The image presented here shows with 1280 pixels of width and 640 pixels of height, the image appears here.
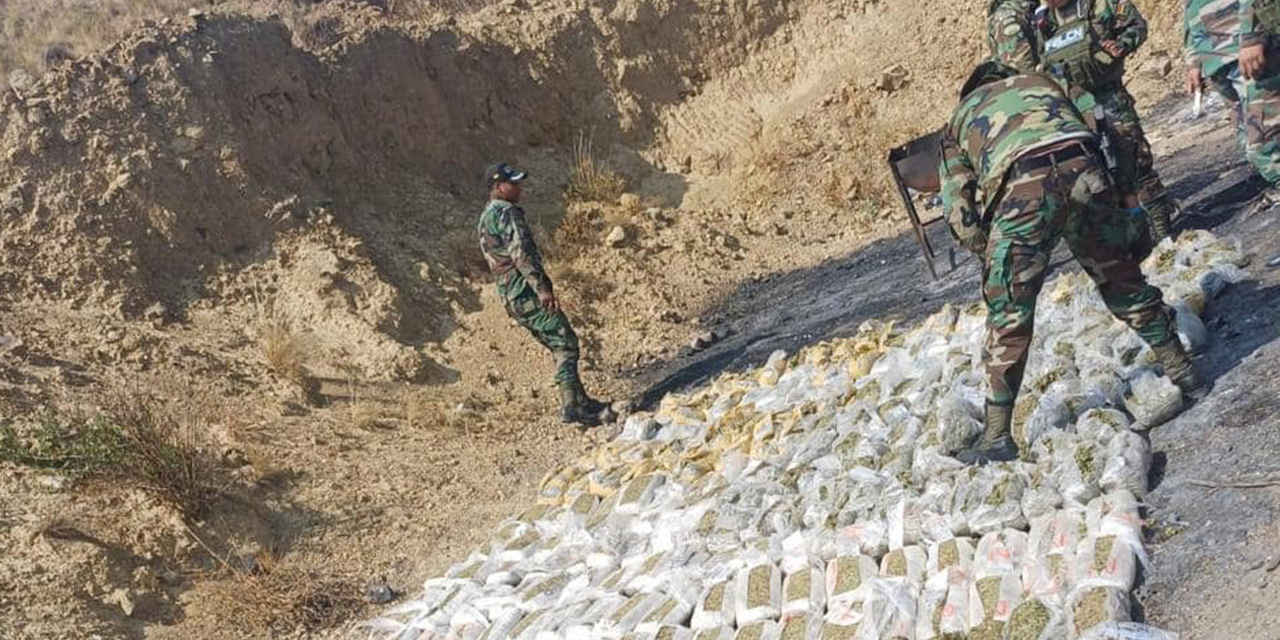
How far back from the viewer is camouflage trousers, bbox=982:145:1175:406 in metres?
3.58

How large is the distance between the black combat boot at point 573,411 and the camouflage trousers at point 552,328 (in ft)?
0.18

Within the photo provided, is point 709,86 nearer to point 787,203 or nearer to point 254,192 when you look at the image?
point 787,203

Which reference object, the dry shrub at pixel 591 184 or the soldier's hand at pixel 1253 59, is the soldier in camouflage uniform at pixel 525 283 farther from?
the soldier's hand at pixel 1253 59

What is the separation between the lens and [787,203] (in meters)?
10.6

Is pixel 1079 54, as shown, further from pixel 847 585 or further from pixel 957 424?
pixel 847 585

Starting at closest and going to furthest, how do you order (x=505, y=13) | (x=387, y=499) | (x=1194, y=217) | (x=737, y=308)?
(x=1194, y=217) → (x=387, y=499) → (x=737, y=308) → (x=505, y=13)

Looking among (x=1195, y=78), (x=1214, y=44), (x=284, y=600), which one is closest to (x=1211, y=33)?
(x=1214, y=44)

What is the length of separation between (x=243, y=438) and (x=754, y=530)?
3.88m

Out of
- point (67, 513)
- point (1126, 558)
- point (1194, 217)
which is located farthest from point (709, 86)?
point (1126, 558)

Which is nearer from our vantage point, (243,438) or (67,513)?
(67,513)

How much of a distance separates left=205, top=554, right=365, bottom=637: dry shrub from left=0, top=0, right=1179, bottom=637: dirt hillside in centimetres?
2

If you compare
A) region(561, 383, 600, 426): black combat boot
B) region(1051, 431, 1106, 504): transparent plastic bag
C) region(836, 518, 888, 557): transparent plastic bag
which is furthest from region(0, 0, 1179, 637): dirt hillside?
region(1051, 431, 1106, 504): transparent plastic bag

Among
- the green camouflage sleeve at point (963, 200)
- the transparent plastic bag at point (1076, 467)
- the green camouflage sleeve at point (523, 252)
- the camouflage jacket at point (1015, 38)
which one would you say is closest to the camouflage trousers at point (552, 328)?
the green camouflage sleeve at point (523, 252)

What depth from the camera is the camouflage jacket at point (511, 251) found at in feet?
22.8
